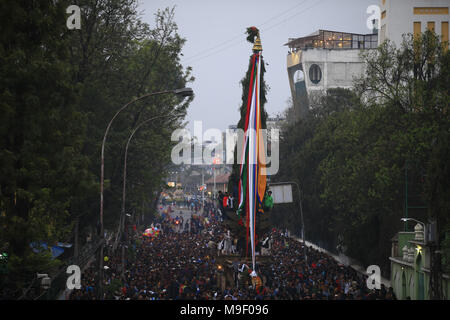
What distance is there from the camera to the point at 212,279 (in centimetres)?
2930

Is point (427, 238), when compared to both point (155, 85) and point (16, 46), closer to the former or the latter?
point (16, 46)

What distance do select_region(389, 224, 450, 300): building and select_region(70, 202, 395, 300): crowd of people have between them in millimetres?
1335

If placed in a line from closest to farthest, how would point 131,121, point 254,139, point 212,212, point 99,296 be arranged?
point 99,296
point 254,139
point 131,121
point 212,212

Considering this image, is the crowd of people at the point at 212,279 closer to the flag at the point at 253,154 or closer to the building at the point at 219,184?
the flag at the point at 253,154

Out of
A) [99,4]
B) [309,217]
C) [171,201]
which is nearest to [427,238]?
[99,4]

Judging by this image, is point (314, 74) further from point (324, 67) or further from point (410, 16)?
point (410, 16)

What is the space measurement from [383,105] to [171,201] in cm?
9453

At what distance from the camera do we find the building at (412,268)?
2505 cm

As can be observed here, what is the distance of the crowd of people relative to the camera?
940 inches

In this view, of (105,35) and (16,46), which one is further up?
(105,35)

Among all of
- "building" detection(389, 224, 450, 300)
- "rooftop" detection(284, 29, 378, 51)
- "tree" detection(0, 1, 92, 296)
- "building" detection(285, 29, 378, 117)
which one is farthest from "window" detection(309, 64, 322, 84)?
"tree" detection(0, 1, 92, 296)

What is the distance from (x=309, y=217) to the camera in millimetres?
53969

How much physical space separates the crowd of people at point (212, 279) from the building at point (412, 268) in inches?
52.6

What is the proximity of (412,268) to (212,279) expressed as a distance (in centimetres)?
856
